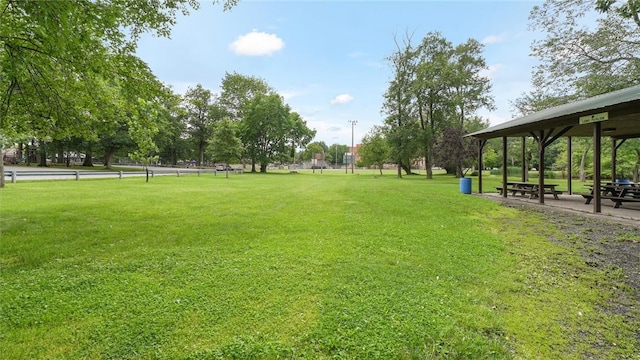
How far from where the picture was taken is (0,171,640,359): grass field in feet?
Answer: 9.30

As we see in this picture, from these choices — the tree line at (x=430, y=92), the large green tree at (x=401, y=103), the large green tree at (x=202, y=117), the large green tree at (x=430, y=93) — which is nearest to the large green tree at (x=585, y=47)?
the tree line at (x=430, y=92)

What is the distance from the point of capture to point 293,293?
12.3ft

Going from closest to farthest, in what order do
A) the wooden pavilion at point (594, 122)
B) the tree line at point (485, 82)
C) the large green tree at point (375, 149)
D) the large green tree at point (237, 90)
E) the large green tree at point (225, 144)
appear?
the wooden pavilion at point (594, 122)
the tree line at point (485, 82)
the large green tree at point (225, 144)
the large green tree at point (375, 149)
the large green tree at point (237, 90)

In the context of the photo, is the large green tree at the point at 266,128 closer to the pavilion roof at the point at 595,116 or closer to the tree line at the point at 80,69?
the pavilion roof at the point at 595,116

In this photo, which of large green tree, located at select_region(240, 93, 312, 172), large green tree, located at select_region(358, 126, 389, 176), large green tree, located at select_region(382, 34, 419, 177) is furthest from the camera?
large green tree, located at select_region(240, 93, 312, 172)

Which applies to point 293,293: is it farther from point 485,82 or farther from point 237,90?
point 237,90

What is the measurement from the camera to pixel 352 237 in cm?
630

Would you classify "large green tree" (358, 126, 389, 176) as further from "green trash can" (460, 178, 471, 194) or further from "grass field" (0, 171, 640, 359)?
"grass field" (0, 171, 640, 359)

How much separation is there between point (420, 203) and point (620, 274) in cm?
628

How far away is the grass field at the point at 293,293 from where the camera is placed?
284cm

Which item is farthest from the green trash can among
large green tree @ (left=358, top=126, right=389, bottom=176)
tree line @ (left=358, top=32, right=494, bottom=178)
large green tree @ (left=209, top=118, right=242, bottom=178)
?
large green tree @ (left=209, top=118, right=242, bottom=178)

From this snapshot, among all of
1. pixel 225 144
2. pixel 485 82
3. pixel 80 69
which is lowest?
pixel 80 69

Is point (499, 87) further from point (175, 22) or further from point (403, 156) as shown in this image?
point (175, 22)

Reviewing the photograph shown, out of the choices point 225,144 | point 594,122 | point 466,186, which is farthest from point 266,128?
point 594,122
